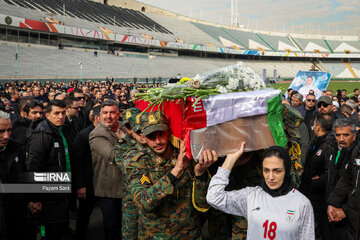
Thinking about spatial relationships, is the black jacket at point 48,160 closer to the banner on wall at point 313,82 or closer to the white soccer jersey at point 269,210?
the white soccer jersey at point 269,210

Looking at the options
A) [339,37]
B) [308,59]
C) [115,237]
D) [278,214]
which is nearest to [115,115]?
[115,237]

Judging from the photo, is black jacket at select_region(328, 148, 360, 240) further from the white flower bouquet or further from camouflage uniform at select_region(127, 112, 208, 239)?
camouflage uniform at select_region(127, 112, 208, 239)

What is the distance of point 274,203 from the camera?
2.13 meters

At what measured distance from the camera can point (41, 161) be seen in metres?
3.53

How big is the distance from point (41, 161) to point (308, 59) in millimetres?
75601

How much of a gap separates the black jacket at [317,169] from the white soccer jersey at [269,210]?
209cm

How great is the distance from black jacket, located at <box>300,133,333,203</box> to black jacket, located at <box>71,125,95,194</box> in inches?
116

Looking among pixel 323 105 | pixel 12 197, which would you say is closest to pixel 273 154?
pixel 12 197

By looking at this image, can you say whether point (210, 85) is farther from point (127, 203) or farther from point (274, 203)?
point (127, 203)

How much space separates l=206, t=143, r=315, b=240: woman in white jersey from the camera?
82.1 inches

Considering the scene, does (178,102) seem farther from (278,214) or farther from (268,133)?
(278,214)

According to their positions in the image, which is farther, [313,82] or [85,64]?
[85,64]

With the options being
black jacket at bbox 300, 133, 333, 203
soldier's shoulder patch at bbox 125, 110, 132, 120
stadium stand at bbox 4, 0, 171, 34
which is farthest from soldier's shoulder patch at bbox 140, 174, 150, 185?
stadium stand at bbox 4, 0, 171, 34

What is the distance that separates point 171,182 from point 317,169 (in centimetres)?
288
